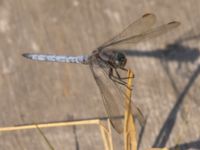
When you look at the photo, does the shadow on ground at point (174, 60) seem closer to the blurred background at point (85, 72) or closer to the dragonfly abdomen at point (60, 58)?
the blurred background at point (85, 72)

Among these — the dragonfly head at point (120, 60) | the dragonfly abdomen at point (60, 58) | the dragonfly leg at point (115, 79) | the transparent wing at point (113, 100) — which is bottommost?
the transparent wing at point (113, 100)

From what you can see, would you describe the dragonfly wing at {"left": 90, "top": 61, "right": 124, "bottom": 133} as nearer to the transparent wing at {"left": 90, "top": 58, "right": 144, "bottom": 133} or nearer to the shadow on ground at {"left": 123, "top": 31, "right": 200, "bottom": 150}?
the transparent wing at {"left": 90, "top": 58, "right": 144, "bottom": 133}

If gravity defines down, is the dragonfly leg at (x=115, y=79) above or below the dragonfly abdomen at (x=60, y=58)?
below

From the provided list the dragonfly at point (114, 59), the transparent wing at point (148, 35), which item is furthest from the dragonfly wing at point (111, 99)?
the transparent wing at point (148, 35)

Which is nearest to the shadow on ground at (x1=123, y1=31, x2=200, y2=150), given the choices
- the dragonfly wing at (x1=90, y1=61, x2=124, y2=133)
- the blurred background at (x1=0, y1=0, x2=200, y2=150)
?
the blurred background at (x1=0, y1=0, x2=200, y2=150)

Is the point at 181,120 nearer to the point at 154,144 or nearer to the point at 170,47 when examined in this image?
the point at 154,144

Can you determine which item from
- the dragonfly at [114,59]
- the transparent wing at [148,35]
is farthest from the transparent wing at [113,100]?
the transparent wing at [148,35]

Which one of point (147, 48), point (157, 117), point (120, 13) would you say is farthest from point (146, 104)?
point (120, 13)
